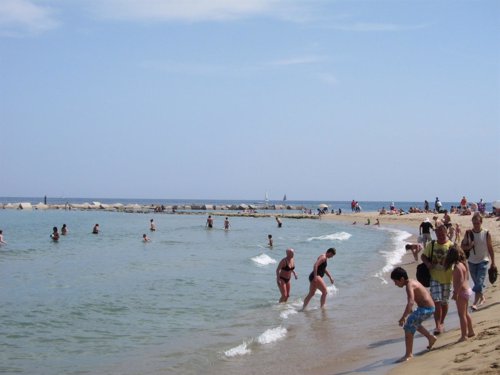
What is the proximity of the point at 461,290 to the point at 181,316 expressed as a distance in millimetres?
6886

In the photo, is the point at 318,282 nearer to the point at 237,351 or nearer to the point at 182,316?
the point at 182,316

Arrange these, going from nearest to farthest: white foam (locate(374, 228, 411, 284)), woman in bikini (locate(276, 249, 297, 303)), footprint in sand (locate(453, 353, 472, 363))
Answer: footprint in sand (locate(453, 353, 472, 363)), woman in bikini (locate(276, 249, 297, 303)), white foam (locate(374, 228, 411, 284))

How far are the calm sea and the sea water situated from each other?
0.08ft

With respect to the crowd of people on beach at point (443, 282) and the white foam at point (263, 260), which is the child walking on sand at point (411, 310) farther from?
the white foam at point (263, 260)

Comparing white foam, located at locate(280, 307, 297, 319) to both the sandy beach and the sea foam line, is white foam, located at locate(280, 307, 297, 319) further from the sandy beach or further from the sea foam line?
the sandy beach

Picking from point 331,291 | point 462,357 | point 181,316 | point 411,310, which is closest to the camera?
point 462,357

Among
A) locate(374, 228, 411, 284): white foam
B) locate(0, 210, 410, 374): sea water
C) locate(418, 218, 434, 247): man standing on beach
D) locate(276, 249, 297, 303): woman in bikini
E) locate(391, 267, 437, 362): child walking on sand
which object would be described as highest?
locate(418, 218, 434, 247): man standing on beach

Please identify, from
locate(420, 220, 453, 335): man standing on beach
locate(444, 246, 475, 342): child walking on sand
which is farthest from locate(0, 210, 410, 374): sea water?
locate(444, 246, 475, 342): child walking on sand

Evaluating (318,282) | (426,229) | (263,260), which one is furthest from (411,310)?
(263,260)

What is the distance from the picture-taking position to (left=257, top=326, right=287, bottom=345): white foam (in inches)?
407

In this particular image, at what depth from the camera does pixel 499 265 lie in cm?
1806

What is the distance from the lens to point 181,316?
13.0 meters

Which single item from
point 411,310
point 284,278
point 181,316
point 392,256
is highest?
point 411,310

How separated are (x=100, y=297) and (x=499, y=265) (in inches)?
460
